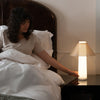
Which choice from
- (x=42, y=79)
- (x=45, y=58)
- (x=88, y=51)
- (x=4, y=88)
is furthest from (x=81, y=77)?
(x=4, y=88)

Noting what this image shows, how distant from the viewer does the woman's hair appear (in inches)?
83.9

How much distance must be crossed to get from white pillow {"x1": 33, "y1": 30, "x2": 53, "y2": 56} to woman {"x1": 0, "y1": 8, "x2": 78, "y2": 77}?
12cm

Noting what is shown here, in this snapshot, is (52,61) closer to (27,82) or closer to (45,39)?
(45,39)

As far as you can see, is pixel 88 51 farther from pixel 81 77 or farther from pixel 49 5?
pixel 49 5

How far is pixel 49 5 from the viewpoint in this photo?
262cm

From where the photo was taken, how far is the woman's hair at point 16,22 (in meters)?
2.13

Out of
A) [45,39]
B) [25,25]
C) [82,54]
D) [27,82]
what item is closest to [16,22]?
[25,25]

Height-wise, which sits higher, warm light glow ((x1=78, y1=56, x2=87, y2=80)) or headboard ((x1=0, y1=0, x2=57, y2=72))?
headboard ((x1=0, y1=0, x2=57, y2=72))

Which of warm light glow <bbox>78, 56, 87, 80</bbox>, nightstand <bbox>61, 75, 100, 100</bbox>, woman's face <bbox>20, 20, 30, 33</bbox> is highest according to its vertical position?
woman's face <bbox>20, 20, 30, 33</bbox>

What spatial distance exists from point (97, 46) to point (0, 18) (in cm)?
115

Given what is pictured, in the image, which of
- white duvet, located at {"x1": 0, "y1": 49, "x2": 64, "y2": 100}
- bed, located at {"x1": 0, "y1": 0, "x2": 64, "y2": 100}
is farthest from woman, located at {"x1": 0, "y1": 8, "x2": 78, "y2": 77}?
white duvet, located at {"x1": 0, "y1": 49, "x2": 64, "y2": 100}

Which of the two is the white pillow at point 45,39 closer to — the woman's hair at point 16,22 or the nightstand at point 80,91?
the woman's hair at point 16,22

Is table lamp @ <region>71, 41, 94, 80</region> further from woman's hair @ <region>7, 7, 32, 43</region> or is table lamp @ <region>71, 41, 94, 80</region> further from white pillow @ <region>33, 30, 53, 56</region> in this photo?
woman's hair @ <region>7, 7, 32, 43</region>

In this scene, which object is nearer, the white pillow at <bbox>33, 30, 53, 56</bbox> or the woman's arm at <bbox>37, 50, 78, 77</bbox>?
the woman's arm at <bbox>37, 50, 78, 77</bbox>
